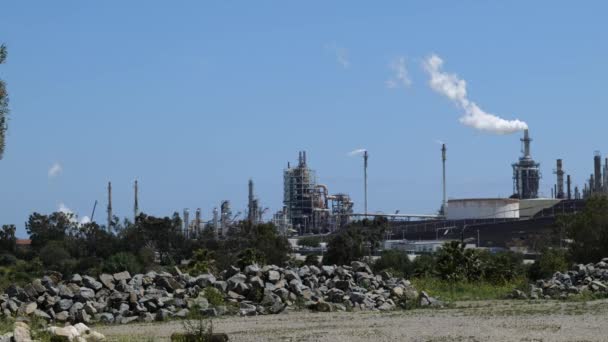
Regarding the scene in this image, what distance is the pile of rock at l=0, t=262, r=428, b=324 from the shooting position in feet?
85.1

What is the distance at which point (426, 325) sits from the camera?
69.6 feet

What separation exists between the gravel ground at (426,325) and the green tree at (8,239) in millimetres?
72829

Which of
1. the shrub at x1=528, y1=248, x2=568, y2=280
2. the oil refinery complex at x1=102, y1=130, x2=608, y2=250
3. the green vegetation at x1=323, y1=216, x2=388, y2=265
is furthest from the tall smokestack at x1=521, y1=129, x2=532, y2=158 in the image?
the shrub at x1=528, y1=248, x2=568, y2=280

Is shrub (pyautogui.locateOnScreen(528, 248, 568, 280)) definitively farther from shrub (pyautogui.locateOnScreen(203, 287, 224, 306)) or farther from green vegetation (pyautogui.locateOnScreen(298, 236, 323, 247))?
green vegetation (pyautogui.locateOnScreen(298, 236, 323, 247))

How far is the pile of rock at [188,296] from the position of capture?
85.1 feet

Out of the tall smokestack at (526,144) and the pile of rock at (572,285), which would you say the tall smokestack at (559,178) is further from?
the pile of rock at (572,285)

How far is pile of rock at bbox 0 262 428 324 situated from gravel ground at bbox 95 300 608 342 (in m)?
1.41

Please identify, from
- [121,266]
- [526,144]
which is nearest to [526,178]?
[526,144]

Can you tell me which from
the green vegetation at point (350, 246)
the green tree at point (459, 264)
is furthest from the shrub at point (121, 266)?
the green vegetation at point (350, 246)

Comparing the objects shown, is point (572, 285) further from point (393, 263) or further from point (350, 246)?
point (350, 246)

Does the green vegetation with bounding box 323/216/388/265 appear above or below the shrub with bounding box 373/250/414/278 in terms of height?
above

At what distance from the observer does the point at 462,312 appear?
24953mm

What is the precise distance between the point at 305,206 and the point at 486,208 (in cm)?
2571

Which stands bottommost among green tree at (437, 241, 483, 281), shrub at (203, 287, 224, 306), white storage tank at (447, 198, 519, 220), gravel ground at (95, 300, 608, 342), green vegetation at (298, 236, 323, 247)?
gravel ground at (95, 300, 608, 342)
